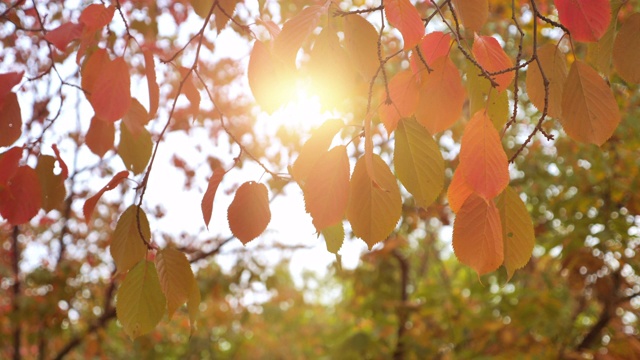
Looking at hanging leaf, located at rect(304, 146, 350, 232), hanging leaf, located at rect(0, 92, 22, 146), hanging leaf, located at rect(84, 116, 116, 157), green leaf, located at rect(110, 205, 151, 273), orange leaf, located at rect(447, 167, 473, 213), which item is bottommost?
orange leaf, located at rect(447, 167, 473, 213)

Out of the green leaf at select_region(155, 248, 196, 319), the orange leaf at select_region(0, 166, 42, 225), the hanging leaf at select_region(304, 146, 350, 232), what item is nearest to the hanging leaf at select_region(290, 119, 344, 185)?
the hanging leaf at select_region(304, 146, 350, 232)

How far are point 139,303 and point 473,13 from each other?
786mm

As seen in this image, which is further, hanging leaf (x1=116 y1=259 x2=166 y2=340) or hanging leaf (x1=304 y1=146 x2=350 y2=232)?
hanging leaf (x1=116 y1=259 x2=166 y2=340)

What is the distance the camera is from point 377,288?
5008 mm

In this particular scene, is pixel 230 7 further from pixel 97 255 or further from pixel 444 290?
pixel 97 255

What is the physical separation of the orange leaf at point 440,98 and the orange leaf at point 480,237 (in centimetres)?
19

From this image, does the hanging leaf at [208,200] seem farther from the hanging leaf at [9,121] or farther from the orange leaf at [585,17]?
the orange leaf at [585,17]

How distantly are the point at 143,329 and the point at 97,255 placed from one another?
4.40 meters

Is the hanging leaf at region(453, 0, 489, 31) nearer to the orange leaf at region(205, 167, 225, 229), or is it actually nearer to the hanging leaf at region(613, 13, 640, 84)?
the hanging leaf at region(613, 13, 640, 84)

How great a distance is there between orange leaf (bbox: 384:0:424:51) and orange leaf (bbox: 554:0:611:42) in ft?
0.72

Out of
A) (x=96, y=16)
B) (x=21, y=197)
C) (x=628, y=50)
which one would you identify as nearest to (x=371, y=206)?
(x=628, y=50)

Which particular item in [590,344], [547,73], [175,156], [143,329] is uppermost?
[175,156]

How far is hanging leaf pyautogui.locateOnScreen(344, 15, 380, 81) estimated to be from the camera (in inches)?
39.8

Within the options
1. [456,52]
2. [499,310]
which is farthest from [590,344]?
[456,52]
